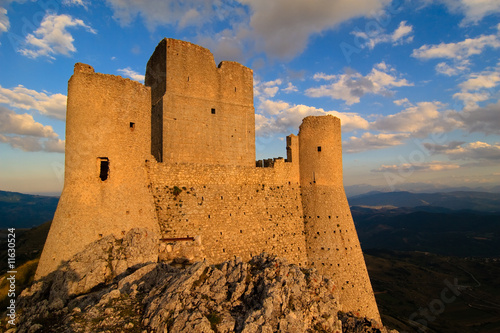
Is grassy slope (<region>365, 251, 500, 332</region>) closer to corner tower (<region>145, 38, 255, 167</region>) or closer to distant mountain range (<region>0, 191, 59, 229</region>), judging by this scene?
corner tower (<region>145, 38, 255, 167</region>)

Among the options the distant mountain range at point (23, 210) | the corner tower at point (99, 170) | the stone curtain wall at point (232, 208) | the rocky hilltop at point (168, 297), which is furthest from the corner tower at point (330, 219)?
the distant mountain range at point (23, 210)

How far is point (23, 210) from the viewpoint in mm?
139875

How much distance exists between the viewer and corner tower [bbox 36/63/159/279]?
11.9 m

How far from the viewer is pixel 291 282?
34.7 feet

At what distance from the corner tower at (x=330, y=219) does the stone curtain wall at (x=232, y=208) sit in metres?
0.84

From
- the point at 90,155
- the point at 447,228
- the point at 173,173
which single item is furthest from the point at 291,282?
the point at 447,228

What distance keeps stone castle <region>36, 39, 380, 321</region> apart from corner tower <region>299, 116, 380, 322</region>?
0.22 ft

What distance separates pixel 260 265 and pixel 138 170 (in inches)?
290

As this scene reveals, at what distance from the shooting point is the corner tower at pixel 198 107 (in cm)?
1686

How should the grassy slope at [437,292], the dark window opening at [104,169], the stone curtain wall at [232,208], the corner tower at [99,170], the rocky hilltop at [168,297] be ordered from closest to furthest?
1. the rocky hilltop at [168,297]
2. the corner tower at [99,170]
3. the dark window opening at [104,169]
4. the stone curtain wall at [232,208]
5. the grassy slope at [437,292]

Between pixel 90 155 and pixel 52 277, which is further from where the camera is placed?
pixel 90 155

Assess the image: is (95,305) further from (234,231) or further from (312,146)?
(312,146)

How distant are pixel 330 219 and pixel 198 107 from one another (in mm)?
11223

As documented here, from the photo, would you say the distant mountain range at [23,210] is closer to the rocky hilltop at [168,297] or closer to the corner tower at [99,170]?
the corner tower at [99,170]
